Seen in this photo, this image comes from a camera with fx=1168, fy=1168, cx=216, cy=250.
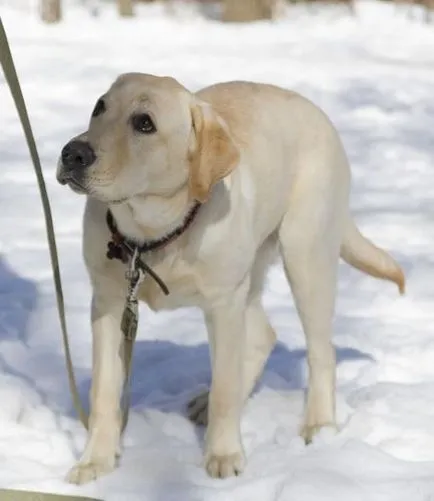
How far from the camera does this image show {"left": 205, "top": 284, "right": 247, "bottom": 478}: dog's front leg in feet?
11.1

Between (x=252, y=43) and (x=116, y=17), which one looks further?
(x=116, y=17)

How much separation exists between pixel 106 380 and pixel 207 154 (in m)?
0.77

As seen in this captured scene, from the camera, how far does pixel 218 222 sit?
10.7 feet

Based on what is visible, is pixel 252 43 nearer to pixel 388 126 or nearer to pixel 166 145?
pixel 388 126

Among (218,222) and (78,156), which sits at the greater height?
(78,156)

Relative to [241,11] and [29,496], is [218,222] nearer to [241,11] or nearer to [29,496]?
[29,496]

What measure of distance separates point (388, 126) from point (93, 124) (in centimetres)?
649

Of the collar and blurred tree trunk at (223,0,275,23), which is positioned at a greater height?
the collar

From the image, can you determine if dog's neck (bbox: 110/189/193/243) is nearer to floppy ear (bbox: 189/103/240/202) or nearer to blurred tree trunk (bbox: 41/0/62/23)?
floppy ear (bbox: 189/103/240/202)

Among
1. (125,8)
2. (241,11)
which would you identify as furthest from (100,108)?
(125,8)

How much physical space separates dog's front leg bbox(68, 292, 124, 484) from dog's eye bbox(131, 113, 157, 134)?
0.55 metres

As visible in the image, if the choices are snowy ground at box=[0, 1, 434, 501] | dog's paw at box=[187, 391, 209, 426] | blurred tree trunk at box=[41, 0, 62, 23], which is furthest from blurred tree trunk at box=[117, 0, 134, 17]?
dog's paw at box=[187, 391, 209, 426]

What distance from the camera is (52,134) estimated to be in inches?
341

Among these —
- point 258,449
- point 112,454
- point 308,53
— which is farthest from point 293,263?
point 308,53
